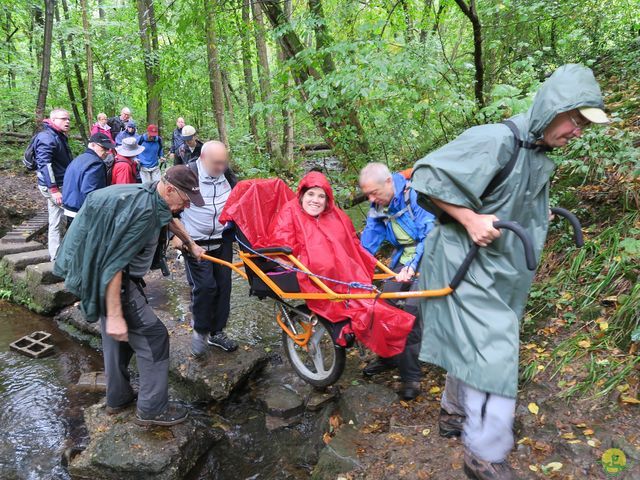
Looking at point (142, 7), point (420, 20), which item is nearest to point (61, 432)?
point (420, 20)

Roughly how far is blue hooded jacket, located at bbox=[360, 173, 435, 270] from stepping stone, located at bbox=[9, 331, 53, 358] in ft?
14.2

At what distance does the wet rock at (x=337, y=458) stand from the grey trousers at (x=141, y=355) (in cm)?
143

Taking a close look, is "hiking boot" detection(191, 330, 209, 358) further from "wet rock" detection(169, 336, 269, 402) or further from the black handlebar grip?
the black handlebar grip

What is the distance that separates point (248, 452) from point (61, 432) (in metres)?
1.81

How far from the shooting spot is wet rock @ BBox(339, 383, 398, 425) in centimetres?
354

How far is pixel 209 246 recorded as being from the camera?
441cm

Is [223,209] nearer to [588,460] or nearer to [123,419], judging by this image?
[123,419]

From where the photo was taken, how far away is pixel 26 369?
5.11 meters

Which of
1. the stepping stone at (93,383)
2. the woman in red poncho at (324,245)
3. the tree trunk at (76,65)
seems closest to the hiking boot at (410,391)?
the woman in red poncho at (324,245)

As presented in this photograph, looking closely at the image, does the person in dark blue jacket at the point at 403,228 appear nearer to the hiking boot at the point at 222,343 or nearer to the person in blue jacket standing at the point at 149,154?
the hiking boot at the point at 222,343

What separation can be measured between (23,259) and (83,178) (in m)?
3.01

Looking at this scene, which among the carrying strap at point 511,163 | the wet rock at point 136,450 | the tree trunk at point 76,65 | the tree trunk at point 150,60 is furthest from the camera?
the tree trunk at point 76,65

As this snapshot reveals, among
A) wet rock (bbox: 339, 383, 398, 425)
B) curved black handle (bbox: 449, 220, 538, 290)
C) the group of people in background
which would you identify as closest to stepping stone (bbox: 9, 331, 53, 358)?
the group of people in background

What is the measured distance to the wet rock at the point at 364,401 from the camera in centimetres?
354
